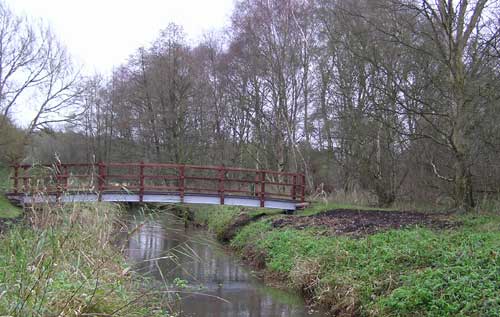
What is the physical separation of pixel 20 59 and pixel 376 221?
72.7 feet

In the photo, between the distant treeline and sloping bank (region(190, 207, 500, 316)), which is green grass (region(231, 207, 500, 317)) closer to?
sloping bank (region(190, 207, 500, 316))

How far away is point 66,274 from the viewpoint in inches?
179

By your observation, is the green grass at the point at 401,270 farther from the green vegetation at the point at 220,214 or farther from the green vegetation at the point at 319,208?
the green vegetation at the point at 220,214

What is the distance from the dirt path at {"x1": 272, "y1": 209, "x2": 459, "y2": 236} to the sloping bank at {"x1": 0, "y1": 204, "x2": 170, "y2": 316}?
6.39 meters

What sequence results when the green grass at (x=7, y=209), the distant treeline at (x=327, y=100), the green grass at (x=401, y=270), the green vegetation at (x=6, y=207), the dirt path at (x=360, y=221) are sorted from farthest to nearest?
the green grass at (x=7, y=209), the green vegetation at (x=6, y=207), the distant treeline at (x=327, y=100), the dirt path at (x=360, y=221), the green grass at (x=401, y=270)

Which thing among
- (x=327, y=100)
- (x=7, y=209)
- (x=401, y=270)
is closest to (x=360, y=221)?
(x=401, y=270)

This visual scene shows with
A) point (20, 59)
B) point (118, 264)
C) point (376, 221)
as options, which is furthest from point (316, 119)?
point (118, 264)

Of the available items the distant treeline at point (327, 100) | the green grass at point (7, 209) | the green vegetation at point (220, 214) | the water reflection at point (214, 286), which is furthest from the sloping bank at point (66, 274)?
the green vegetation at point (220, 214)

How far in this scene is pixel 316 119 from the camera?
2305 cm

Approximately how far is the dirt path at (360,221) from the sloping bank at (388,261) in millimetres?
24

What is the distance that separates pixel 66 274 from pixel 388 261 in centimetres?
526

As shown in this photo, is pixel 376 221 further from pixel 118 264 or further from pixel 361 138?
pixel 118 264

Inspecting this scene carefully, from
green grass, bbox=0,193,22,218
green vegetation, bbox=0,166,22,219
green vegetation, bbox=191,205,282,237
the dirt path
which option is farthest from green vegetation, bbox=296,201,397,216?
green grass, bbox=0,193,22,218

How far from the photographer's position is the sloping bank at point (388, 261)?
19.5ft
